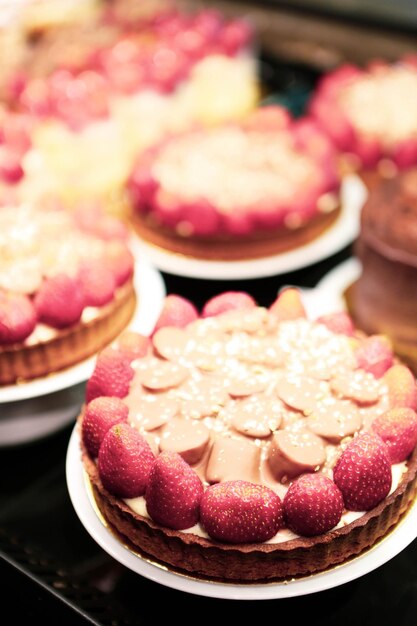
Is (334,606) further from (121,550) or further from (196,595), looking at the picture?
(121,550)

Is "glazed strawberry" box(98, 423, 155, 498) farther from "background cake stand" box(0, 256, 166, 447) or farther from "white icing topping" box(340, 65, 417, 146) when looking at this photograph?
"white icing topping" box(340, 65, 417, 146)

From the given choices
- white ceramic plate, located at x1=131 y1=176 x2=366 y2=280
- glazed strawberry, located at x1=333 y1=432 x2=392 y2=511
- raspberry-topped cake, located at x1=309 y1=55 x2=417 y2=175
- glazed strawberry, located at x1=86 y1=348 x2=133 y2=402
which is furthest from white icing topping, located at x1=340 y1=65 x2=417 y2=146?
glazed strawberry, located at x1=333 y1=432 x2=392 y2=511

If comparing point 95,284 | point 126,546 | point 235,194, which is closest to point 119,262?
point 95,284

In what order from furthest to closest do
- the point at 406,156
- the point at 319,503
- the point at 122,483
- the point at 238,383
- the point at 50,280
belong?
the point at 406,156
the point at 50,280
the point at 238,383
the point at 122,483
the point at 319,503

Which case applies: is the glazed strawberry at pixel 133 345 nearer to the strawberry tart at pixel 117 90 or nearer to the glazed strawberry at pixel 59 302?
the glazed strawberry at pixel 59 302

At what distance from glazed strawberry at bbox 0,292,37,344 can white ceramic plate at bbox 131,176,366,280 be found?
754 millimetres

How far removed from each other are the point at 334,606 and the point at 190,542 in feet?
1.31

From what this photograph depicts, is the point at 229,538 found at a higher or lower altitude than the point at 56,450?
higher

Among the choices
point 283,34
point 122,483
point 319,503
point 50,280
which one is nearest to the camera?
point 319,503

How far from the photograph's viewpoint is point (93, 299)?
2.31 metres

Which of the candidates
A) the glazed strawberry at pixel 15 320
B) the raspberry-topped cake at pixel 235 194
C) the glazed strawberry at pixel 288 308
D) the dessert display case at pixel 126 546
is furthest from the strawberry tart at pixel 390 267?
the glazed strawberry at pixel 15 320

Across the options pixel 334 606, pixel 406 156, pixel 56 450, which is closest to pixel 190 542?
pixel 334 606

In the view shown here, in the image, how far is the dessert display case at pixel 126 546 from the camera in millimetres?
1757

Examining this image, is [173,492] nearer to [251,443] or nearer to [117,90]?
[251,443]
